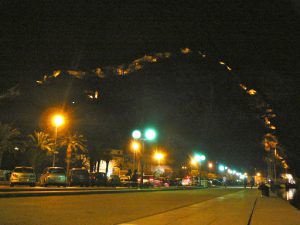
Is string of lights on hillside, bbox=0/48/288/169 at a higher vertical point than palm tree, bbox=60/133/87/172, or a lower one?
higher

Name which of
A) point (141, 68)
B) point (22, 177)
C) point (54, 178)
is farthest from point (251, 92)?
point (141, 68)

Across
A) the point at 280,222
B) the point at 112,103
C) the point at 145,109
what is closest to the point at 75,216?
the point at 280,222

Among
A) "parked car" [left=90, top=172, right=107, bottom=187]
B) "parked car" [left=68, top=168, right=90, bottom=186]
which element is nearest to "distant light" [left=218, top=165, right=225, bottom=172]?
Result: "parked car" [left=90, top=172, right=107, bottom=187]

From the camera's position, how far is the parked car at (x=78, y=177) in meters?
37.4

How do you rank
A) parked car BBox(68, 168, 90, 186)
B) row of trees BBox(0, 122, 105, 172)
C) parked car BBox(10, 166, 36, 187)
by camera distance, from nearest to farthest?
parked car BBox(10, 166, 36, 187), parked car BBox(68, 168, 90, 186), row of trees BBox(0, 122, 105, 172)

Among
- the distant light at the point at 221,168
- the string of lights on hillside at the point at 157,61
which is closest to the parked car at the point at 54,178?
the string of lights on hillside at the point at 157,61

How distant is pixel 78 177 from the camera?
37.6 metres

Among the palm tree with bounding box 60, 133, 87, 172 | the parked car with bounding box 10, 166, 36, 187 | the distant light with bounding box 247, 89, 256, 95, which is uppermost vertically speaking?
the distant light with bounding box 247, 89, 256, 95

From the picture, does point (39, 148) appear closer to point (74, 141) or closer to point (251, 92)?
point (74, 141)

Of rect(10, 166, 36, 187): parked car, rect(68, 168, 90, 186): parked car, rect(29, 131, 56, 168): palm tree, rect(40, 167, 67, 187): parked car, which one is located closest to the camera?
rect(10, 166, 36, 187): parked car

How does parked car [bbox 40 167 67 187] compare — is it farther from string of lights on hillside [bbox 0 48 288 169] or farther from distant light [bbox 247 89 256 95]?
distant light [bbox 247 89 256 95]

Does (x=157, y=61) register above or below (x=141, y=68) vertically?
above

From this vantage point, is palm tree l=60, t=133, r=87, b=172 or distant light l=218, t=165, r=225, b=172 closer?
palm tree l=60, t=133, r=87, b=172

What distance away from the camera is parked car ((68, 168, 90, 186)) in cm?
3741
